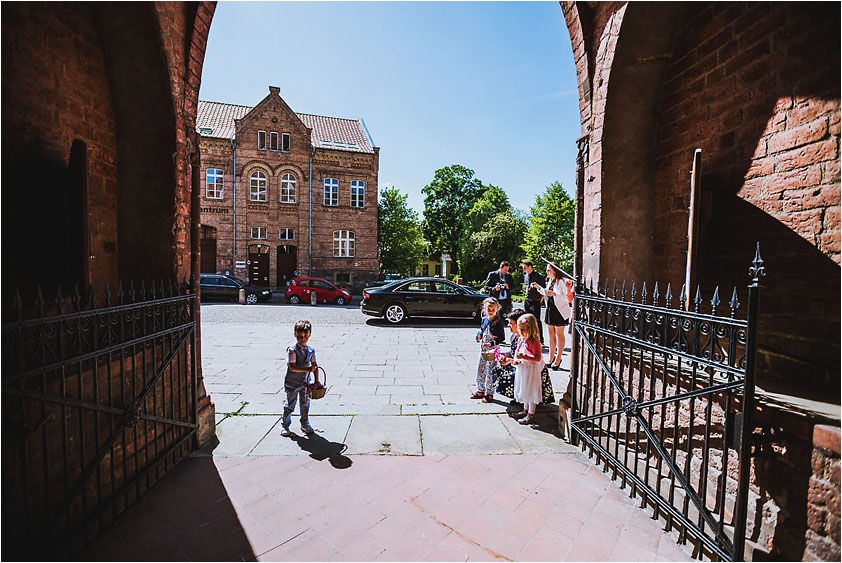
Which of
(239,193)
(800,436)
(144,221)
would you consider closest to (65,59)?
(144,221)

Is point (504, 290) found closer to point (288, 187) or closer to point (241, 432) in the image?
point (241, 432)

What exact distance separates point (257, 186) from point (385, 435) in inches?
999

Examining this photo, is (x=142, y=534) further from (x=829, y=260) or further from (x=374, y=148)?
(x=374, y=148)

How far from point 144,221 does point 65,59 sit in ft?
4.54

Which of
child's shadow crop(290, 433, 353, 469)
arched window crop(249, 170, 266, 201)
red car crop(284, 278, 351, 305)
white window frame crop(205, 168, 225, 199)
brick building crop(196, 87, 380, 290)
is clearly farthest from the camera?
arched window crop(249, 170, 266, 201)

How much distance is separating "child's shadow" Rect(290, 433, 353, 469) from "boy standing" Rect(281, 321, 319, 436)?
0.38 ft

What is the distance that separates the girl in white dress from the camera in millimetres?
4516

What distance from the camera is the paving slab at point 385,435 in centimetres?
380

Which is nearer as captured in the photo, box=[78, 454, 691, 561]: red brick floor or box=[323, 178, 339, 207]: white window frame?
box=[78, 454, 691, 561]: red brick floor

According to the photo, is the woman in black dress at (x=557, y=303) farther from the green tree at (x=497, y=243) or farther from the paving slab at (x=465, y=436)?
the green tree at (x=497, y=243)

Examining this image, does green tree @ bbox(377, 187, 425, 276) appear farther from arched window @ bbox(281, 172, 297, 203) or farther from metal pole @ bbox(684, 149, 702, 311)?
metal pole @ bbox(684, 149, 702, 311)

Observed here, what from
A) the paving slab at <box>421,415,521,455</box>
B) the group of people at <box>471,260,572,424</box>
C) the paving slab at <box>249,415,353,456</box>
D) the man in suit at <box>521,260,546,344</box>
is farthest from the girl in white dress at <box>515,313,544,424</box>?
the man in suit at <box>521,260,546,344</box>

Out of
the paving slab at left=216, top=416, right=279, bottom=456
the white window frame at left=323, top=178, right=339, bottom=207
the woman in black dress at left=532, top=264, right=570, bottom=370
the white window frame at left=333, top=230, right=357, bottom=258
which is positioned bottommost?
the paving slab at left=216, top=416, right=279, bottom=456

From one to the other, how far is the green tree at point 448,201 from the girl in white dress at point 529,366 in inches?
1485
